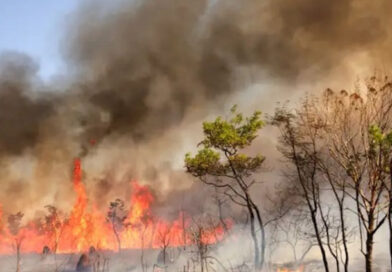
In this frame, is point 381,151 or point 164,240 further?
point 164,240

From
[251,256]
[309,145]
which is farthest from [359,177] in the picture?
[251,256]

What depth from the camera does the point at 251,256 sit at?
5300cm

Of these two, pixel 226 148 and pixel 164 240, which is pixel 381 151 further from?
pixel 164 240

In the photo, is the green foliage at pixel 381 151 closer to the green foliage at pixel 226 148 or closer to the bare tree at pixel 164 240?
the green foliage at pixel 226 148

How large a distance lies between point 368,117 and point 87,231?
10919 cm

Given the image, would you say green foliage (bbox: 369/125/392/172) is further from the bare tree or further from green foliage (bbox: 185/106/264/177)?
the bare tree

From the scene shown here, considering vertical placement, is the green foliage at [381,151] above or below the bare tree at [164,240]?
above

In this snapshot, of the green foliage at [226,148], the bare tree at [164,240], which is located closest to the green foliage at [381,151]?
the green foliage at [226,148]

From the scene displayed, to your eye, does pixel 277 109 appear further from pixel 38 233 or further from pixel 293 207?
pixel 38 233

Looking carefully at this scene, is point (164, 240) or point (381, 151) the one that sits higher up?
point (381, 151)

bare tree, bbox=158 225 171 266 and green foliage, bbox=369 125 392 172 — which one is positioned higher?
green foliage, bbox=369 125 392 172

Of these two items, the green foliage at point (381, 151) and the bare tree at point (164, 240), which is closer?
the green foliage at point (381, 151)

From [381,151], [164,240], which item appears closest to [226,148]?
[381,151]

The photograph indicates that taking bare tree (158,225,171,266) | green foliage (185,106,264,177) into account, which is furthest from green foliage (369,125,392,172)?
bare tree (158,225,171,266)
